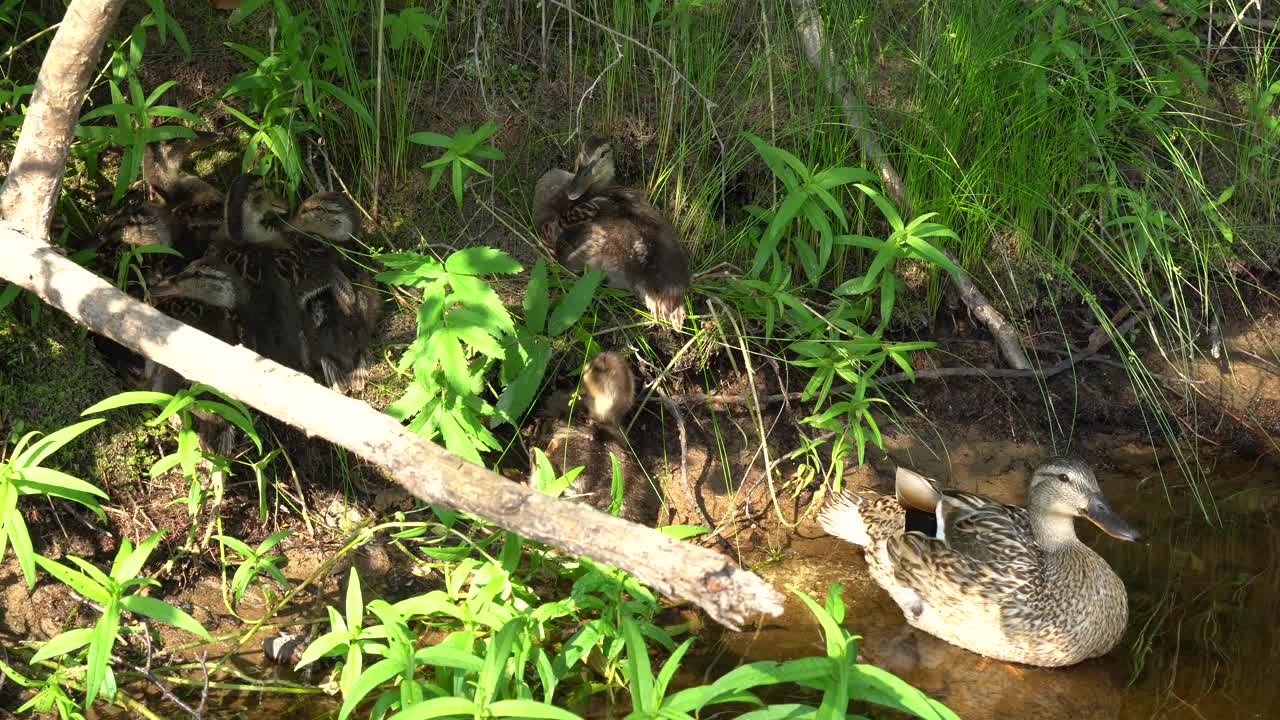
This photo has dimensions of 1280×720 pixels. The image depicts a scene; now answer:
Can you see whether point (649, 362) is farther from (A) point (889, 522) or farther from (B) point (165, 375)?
(B) point (165, 375)

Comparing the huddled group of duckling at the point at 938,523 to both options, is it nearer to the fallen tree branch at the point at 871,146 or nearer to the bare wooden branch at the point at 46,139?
the fallen tree branch at the point at 871,146

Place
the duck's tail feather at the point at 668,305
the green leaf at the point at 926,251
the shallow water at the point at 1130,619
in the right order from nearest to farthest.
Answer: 1. the shallow water at the point at 1130,619
2. the green leaf at the point at 926,251
3. the duck's tail feather at the point at 668,305

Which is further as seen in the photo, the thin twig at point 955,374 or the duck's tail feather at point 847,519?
the thin twig at point 955,374

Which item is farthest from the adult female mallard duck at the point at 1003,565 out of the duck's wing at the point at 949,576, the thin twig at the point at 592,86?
the thin twig at the point at 592,86

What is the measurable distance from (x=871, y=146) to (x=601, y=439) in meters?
1.52

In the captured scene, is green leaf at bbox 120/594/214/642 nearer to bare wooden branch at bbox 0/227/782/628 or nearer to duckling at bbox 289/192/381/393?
bare wooden branch at bbox 0/227/782/628

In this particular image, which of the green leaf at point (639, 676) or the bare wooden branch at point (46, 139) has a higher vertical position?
the bare wooden branch at point (46, 139)

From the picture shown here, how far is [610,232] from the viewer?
13.5ft

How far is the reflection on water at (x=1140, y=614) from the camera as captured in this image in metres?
3.39

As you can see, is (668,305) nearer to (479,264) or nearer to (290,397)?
(479,264)

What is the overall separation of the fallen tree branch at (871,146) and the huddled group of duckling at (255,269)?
5.91 ft

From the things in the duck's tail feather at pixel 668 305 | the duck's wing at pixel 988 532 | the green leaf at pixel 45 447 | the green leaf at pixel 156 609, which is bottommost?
the duck's wing at pixel 988 532

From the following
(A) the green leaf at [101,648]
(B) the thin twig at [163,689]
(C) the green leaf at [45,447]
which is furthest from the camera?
(B) the thin twig at [163,689]

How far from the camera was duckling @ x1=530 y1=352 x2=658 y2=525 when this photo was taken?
381cm
